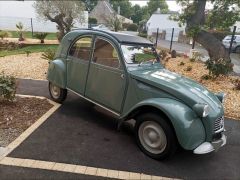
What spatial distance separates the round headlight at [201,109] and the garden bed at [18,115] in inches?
125

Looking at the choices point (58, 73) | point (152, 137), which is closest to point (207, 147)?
point (152, 137)

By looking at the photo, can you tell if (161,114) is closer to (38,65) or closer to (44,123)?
(44,123)

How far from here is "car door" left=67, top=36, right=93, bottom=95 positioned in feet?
18.3

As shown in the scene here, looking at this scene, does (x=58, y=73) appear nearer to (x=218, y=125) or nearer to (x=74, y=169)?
(x=74, y=169)

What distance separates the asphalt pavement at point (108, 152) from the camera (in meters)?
4.00

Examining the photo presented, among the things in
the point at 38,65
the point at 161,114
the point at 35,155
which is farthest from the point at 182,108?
the point at 38,65

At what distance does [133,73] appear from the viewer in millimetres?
4680

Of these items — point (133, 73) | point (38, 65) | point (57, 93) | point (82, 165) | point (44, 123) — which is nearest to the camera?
point (82, 165)

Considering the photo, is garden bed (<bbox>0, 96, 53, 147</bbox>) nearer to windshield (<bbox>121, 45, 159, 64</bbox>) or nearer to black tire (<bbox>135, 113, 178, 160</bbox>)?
black tire (<bbox>135, 113, 178, 160</bbox>)

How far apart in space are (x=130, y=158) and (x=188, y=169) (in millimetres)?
945

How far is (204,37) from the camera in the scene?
12.4 metres

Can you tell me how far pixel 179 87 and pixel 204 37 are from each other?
29.6ft

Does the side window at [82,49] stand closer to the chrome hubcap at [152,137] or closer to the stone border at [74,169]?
the chrome hubcap at [152,137]

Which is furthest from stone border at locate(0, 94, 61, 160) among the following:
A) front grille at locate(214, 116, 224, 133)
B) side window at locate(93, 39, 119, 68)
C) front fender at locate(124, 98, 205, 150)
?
front grille at locate(214, 116, 224, 133)
